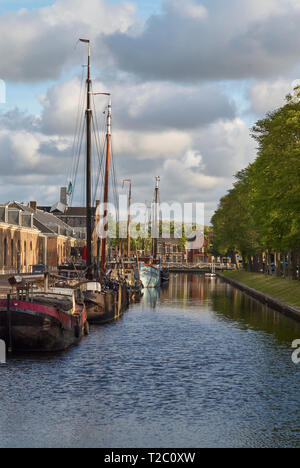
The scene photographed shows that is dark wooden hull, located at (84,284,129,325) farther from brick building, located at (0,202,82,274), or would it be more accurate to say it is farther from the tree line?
brick building, located at (0,202,82,274)

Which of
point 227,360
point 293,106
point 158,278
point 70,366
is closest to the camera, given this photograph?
point 70,366

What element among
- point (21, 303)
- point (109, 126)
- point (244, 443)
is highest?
point (109, 126)

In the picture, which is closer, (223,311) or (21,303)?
(21,303)

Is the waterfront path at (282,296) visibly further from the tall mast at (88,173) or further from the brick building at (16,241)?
the brick building at (16,241)

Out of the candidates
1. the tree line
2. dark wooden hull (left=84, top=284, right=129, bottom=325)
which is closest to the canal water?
dark wooden hull (left=84, top=284, right=129, bottom=325)

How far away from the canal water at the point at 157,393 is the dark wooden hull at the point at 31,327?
3.56ft

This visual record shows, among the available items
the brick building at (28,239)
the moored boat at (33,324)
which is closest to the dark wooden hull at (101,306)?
the moored boat at (33,324)

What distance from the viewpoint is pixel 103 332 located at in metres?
42.9

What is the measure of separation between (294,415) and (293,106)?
1671 inches

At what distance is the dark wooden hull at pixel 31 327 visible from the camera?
101 ft

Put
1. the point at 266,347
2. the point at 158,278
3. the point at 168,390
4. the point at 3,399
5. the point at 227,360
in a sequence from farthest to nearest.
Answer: the point at 158,278
the point at 266,347
the point at 227,360
the point at 168,390
the point at 3,399

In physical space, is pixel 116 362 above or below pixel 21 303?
below
